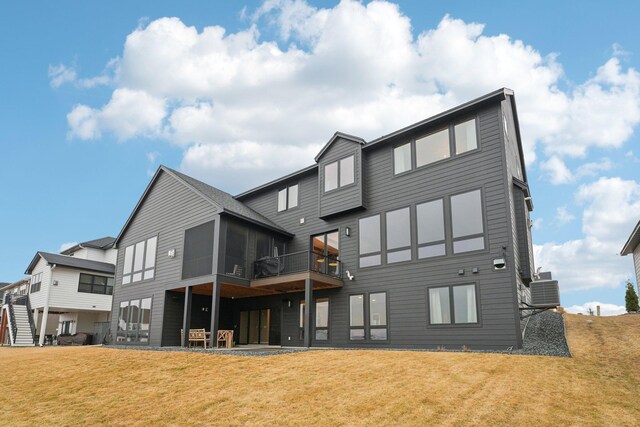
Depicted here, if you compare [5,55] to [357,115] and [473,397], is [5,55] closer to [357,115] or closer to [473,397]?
[357,115]

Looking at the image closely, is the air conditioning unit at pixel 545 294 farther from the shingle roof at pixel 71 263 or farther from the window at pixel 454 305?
the shingle roof at pixel 71 263

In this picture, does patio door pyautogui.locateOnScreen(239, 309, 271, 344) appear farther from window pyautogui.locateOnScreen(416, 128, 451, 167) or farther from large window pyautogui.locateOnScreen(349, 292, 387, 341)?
window pyautogui.locateOnScreen(416, 128, 451, 167)

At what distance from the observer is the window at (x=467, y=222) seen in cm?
1316

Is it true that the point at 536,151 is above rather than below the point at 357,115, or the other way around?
below

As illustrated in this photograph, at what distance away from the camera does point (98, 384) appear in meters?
9.84

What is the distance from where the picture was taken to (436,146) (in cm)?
1487

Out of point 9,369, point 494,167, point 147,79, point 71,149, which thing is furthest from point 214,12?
point 71,149

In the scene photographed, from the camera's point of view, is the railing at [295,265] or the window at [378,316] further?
the railing at [295,265]

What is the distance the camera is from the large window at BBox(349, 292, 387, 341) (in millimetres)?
14820

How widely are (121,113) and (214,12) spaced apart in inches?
449

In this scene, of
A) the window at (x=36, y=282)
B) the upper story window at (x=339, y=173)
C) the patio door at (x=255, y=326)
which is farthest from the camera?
the window at (x=36, y=282)

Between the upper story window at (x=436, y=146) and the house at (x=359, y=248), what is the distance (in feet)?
0.13

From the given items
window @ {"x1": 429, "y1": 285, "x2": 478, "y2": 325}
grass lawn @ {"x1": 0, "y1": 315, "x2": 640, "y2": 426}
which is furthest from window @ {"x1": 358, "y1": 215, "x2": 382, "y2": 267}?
grass lawn @ {"x1": 0, "y1": 315, "x2": 640, "y2": 426}

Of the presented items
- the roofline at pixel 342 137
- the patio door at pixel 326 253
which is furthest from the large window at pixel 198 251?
the roofline at pixel 342 137
